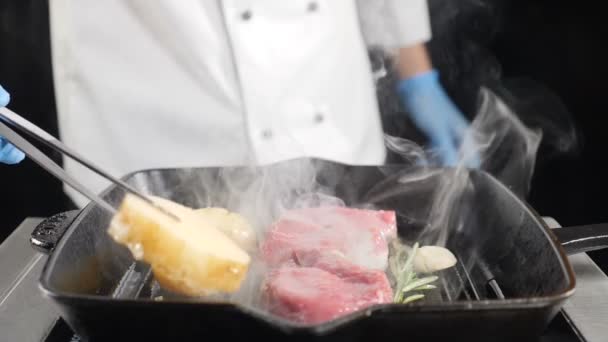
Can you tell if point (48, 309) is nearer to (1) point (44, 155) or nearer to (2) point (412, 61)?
(1) point (44, 155)

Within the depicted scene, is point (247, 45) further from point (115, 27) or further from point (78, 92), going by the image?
point (78, 92)

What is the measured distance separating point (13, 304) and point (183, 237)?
55 cm

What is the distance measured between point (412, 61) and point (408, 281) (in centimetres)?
127

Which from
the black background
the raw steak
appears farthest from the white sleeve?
the raw steak

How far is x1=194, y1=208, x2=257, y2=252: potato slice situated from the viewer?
4.66ft

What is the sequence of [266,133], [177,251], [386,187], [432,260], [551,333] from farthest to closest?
[266,133]
[386,187]
[432,260]
[551,333]
[177,251]

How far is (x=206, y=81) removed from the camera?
188 centimetres

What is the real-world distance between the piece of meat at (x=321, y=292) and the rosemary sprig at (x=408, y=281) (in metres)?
0.11

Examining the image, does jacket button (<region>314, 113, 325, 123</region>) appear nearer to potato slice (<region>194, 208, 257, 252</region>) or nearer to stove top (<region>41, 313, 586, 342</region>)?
potato slice (<region>194, 208, 257, 252</region>)

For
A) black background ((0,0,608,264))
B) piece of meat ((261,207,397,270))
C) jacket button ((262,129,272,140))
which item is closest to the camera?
piece of meat ((261,207,397,270))

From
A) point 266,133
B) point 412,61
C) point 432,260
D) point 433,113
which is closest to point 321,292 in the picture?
point 432,260

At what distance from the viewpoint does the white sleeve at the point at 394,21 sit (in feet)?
7.52

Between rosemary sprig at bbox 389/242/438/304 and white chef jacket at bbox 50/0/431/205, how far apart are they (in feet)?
2.23

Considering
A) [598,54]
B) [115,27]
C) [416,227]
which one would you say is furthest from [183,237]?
[598,54]
